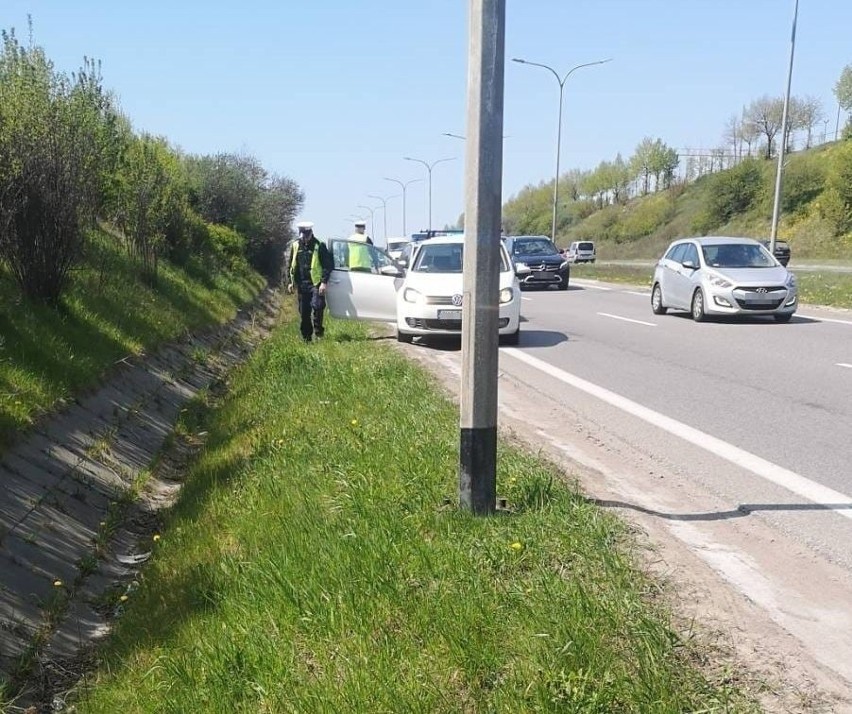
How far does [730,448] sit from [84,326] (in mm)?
7606

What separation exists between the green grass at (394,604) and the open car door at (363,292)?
6.78 m

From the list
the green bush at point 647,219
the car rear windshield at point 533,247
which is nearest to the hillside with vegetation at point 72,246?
the car rear windshield at point 533,247

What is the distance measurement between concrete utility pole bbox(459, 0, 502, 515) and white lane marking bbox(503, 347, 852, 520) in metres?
1.98

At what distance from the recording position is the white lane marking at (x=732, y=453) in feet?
15.9

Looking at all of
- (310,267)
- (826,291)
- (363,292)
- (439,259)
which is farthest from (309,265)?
(826,291)

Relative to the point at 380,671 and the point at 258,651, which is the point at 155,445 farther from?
the point at 380,671

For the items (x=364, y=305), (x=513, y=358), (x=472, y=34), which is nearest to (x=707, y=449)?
(x=472, y=34)

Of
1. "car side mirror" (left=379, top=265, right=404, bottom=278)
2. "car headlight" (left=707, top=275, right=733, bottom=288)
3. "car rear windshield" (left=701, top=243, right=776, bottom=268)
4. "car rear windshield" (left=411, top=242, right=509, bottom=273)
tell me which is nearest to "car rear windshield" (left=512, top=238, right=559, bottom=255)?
"car rear windshield" (left=701, top=243, right=776, bottom=268)

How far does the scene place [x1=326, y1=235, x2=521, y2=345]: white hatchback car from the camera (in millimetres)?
11938

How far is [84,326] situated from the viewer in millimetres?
10016

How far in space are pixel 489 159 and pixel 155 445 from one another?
5969mm

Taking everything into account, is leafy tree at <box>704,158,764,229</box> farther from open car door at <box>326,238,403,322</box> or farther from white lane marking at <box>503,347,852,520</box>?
white lane marking at <box>503,347,852,520</box>

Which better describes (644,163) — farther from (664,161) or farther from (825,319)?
(825,319)

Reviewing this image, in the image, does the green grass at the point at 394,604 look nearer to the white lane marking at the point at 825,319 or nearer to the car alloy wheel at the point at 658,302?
the white lane marking at the point at 825,319
